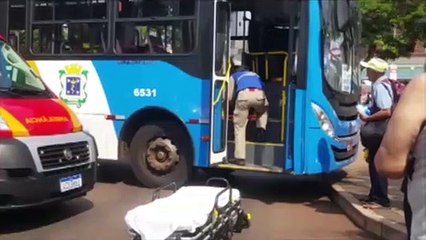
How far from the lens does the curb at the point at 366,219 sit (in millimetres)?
6387

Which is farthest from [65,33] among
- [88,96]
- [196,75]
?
[196,75]

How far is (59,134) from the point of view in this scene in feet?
23.0

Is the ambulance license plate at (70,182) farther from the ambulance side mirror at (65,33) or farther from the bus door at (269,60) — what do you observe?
the ambulance side mirror at (65,33)

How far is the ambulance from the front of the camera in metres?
6.45

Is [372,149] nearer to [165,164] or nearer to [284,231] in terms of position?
[284,231]

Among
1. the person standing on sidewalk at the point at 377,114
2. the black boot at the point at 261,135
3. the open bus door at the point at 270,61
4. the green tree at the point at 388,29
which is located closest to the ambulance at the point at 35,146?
the open bus door at the point at 270,61

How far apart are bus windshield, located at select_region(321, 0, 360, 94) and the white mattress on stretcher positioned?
170 inches

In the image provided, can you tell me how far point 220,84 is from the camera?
877 centimetres

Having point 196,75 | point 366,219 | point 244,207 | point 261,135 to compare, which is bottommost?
point 244,207

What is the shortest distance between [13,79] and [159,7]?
99.4 inches

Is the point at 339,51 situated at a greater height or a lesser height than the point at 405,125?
greater

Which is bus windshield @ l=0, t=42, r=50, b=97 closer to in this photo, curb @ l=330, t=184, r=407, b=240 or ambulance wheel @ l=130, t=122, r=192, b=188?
ambulance wheel @ l=130, t=122, r=192, b=188

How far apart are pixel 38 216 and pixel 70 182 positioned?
0.88 m

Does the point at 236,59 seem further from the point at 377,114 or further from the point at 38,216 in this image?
the point at 38,216
